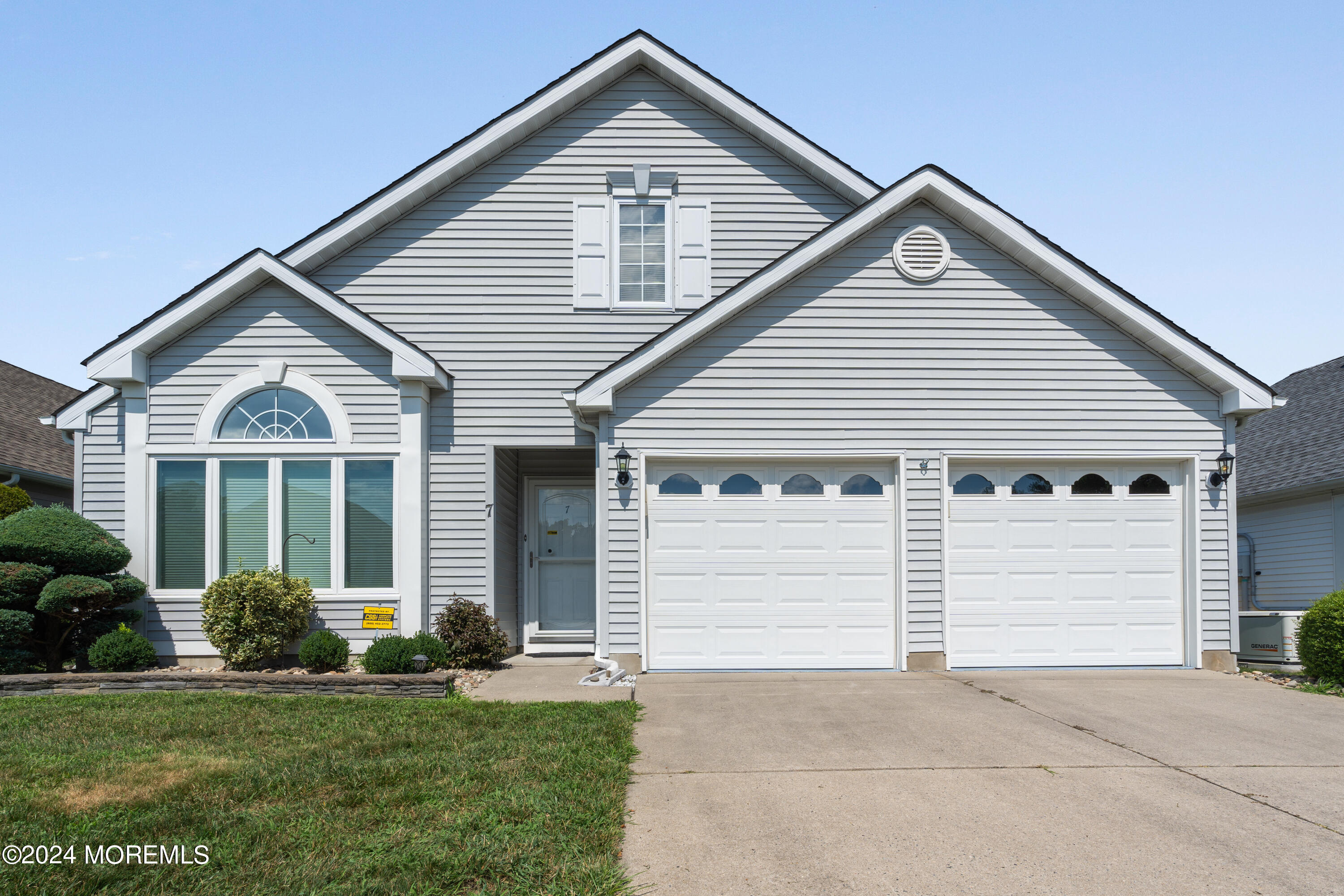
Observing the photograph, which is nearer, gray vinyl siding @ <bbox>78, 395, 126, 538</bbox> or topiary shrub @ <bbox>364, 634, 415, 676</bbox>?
topiary shrub @ <bbox>364, 634, 415, 676</bbox>

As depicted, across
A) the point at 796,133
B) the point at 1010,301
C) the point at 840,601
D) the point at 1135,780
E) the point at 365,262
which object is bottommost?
the point at 1135,780

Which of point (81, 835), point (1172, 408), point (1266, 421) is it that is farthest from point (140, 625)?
point (1266, 421)

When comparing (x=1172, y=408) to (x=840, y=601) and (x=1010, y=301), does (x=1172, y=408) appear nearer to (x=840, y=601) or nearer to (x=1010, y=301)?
(x=1010, y=301)

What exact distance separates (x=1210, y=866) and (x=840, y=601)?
18.6ft

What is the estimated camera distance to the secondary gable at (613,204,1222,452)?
9812 millimetres

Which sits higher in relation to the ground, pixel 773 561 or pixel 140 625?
pixel 773 561

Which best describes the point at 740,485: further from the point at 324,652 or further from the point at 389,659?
the point at 324,652

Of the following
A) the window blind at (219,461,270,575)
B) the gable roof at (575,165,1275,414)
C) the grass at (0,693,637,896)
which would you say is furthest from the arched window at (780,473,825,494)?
the window blind at (219,461,270,575)

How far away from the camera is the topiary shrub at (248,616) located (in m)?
9.44

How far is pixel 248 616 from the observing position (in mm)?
9383

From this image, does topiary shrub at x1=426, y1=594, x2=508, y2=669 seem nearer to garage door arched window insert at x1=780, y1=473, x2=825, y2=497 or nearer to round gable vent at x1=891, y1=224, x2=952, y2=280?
garage door arched window insert at x1=780, y1=473, x2=825, y2=497

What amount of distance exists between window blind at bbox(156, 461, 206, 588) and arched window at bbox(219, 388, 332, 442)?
2.22 feet

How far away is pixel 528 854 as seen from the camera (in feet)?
13.2

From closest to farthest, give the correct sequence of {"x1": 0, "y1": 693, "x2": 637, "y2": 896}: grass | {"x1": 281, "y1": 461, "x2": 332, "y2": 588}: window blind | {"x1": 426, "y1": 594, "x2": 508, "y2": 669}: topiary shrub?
{"x1": 0, "y1": 693, "x2": 637, "y2": 896}: grass, {"x1": 426, "y1": 594, "x2": 508, "y2": 669}: topiary shrub, {"x1": 281, "y1": 461, "x2": 332, "y2": 588}: window blind
